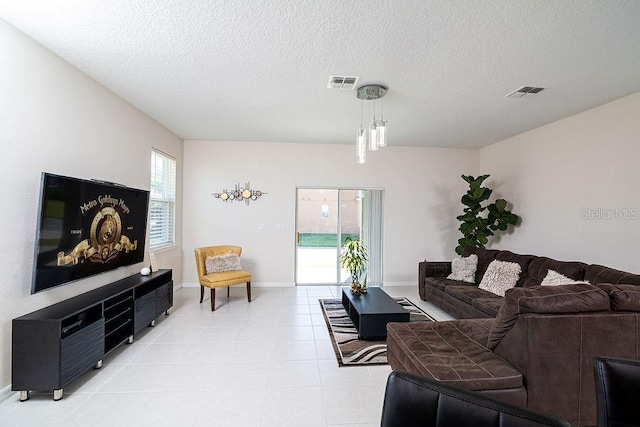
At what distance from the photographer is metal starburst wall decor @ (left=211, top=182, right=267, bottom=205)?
19.5 ft

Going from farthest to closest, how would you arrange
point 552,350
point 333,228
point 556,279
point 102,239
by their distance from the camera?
point 333,228, point 556,279, point 102,239, point 552,350

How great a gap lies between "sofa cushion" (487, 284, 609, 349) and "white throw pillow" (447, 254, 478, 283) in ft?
9.12

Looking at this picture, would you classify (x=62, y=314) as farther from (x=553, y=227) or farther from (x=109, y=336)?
(x=553, y=227)

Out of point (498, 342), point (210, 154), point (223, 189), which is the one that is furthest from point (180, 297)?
point (498, 342)

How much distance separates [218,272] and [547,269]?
4620 mm

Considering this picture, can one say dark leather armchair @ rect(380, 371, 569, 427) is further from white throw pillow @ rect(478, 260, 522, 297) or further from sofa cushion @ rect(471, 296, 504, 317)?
white throw pillow @ rect(478, 260, 522, 297)

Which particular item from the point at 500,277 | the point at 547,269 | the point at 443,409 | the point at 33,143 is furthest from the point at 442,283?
the point at 33,143

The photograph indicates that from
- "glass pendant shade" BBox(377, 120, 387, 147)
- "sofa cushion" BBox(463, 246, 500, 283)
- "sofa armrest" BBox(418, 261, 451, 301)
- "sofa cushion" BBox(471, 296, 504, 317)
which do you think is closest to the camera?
"glass pendant shade" BBox(377, 120, 387, 147)

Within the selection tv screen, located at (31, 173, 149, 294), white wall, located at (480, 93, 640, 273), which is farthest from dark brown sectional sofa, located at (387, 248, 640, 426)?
tv screen, located at (31, 173, 149, 294)

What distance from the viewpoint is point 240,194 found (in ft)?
19.7

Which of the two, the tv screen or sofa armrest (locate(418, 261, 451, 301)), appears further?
sofa armrest (locate(418, 261, 451, 301))

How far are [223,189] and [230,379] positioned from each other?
3.98m

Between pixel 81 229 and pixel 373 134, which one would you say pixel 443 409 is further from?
pixel 81 229

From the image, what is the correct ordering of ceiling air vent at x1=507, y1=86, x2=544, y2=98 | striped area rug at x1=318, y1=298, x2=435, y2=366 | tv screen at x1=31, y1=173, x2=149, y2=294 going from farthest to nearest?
1. ceiling air vent at x1=507, y1=86, x2=544, y2=98
2. striped area rug at x1=318, y1=298, x2=435, y2=366
3. tv screen at x1=31, y1=173, x2=149, y2=294
